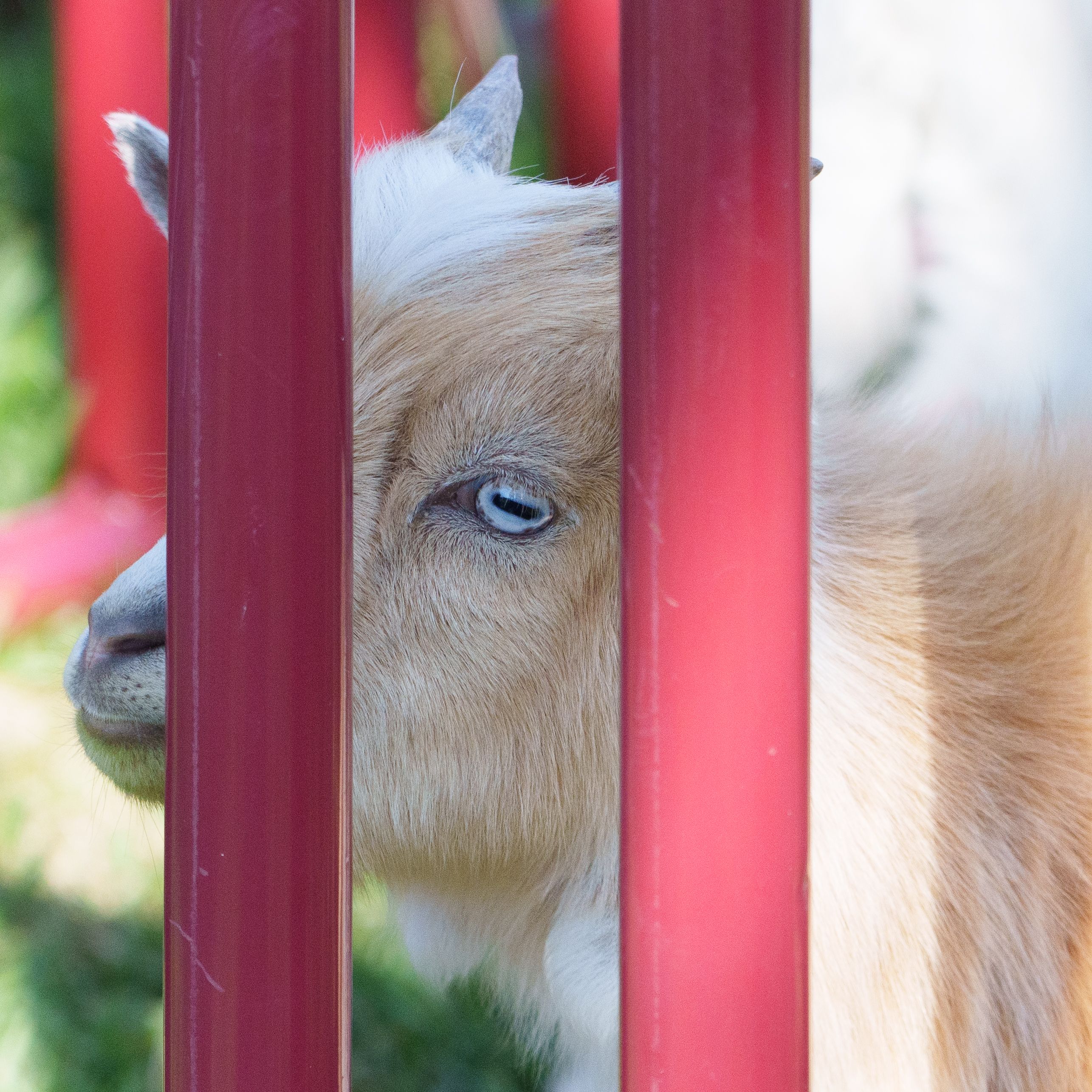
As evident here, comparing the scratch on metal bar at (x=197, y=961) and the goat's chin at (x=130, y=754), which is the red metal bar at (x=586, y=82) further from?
the scratch on metal bar at (x=197, y=961)

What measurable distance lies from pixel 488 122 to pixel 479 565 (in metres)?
0.82

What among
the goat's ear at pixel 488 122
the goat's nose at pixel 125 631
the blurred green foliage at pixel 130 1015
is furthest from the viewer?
the blurred green foliage at pixel 130 1015

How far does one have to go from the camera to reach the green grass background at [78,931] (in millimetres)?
2137

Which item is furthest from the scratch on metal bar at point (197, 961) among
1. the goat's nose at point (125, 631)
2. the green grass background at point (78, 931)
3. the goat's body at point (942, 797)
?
the green grass background at point (78, 931)

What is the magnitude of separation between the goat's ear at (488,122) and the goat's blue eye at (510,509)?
0.65 m

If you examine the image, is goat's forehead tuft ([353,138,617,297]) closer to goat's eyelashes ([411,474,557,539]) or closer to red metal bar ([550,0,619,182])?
goat's eyelashes ([411,474,557,539])

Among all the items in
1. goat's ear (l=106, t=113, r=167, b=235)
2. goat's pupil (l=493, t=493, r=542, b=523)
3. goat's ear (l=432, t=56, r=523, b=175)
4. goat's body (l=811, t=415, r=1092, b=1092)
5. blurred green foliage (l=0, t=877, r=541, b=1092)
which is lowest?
blurred green foliage (l=0, t=877, r=541, b=1092)

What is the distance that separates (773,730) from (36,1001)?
1910 millimetres

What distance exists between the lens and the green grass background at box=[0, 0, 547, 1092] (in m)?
2.14

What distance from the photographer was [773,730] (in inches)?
28.3

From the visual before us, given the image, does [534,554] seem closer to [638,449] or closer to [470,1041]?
[638,449]

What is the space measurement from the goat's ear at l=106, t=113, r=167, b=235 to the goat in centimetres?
2

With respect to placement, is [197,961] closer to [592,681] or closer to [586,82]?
[592,681]

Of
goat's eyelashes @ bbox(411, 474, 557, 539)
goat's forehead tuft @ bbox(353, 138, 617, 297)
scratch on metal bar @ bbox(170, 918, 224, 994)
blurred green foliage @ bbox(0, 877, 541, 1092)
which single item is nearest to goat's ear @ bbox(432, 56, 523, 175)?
goat's forehead tuft @ bbox(353, 138, 617, 297)
